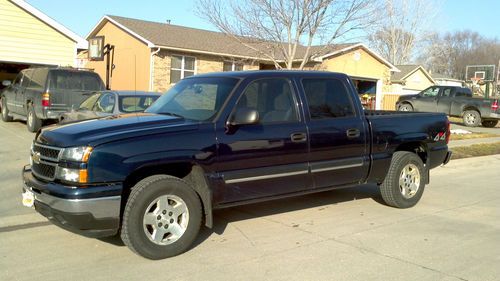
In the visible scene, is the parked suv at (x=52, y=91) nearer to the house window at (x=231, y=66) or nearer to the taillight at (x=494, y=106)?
the house window at (x=231, y=66)

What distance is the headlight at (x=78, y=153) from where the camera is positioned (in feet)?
14.6

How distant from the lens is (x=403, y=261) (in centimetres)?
488

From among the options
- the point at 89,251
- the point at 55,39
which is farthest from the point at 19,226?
the point at 55,39

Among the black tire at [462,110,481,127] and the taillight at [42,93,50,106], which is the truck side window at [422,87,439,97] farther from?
the taillight at [42,93,50,106]

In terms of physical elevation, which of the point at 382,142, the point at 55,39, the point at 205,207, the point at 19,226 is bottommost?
the point at 19,226

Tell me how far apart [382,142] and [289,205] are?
5.24 ft

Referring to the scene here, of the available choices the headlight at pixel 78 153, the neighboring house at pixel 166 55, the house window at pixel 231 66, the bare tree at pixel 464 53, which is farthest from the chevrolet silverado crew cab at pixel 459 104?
the bare tree at pixel 464 53

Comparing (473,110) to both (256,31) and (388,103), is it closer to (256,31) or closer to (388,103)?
(388,103)

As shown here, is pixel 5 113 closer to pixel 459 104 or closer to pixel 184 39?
pixel 184 39

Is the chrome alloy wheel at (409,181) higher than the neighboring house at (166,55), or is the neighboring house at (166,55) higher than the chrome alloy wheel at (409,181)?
the neighboring house at (166,55)

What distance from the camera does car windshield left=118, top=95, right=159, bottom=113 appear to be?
10445mm

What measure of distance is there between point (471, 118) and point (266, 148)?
829 inches

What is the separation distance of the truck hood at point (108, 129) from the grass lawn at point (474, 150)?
9670mm

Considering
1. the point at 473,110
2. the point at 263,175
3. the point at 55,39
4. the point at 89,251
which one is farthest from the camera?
the point at 473,110
